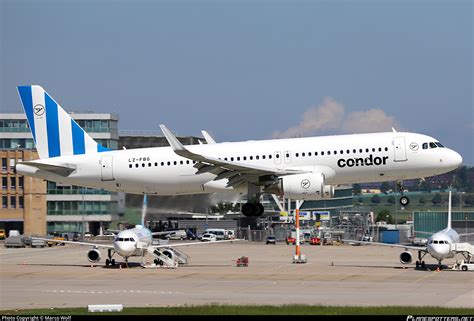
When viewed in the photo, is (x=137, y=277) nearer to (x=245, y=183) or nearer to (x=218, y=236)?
(x=245, y=183)

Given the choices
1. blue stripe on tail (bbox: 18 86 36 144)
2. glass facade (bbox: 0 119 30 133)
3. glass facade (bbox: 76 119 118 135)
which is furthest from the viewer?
glass facade (bbox: 0 119 30 133)

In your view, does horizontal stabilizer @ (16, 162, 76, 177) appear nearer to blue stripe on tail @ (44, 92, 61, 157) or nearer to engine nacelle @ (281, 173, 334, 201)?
blue stripe on tail @ (44, 92, 61, 157)

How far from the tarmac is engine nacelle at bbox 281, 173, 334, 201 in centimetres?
485

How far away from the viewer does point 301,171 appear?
63688 mm

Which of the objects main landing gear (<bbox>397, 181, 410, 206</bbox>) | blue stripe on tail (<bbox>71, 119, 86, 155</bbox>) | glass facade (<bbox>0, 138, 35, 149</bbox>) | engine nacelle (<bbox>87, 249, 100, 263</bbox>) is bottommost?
engine nacelle (<bbox>87, 249, 100, 263</bbox>)

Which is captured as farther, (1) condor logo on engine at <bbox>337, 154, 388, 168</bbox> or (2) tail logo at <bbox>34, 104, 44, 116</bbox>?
(2) tail logo at <bbox>34, 104, 44, 116</bbox>

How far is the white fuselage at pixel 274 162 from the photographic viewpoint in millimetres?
63125

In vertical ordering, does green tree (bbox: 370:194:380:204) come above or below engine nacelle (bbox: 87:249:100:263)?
above

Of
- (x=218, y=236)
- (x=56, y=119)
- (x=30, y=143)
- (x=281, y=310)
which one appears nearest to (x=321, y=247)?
(x=218, y=236)

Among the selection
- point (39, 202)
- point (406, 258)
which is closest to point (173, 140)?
point (406, 258)

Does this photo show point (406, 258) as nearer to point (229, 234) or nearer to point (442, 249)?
point (442, 249)

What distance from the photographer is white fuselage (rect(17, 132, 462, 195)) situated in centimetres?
6312

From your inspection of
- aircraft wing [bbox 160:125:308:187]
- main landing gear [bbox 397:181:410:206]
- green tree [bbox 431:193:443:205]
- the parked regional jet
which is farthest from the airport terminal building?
green tree [bbox 431:193:443:205]

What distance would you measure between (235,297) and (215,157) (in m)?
17.6
